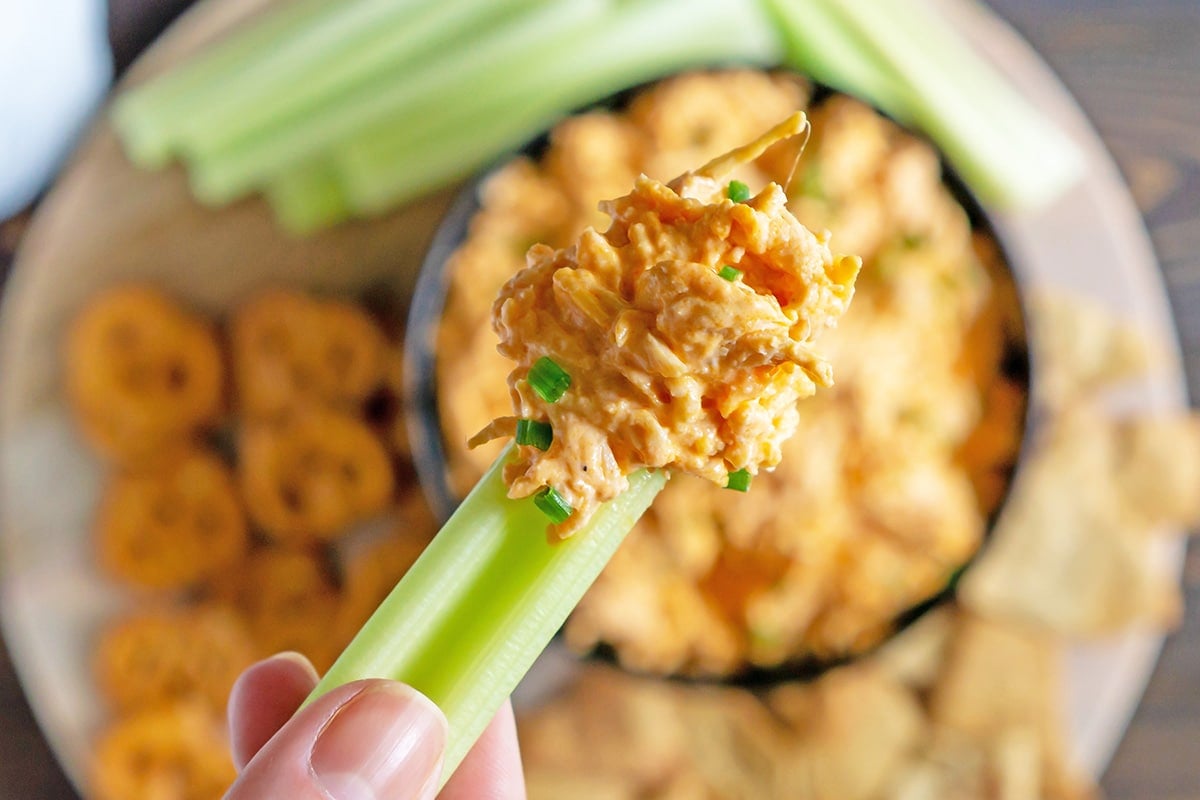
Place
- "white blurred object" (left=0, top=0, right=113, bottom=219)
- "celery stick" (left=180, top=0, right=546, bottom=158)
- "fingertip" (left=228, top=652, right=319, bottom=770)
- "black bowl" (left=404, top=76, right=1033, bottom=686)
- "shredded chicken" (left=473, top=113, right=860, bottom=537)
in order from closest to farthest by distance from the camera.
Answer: "shredded chicken" (left=473, top=113, right=860, bottom=537), "fingertip" (left=228, top=652, right=319, bottom=770), "black bowl" (left=404, top=76, right=1033, bottom=686), "white blurred object" (left=0, top=0, right=113, bottom=219), "celery stick" (left=180, top=0, right=546, bottom=158)

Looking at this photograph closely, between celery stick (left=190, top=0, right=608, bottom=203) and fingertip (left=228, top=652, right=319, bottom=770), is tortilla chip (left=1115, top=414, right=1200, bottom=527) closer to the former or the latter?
celery stick (left=190, top=0, right=608, bottom=203)

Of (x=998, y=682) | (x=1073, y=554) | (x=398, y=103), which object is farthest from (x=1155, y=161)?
(x=398, y=103)

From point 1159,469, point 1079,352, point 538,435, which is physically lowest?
point 1159,469

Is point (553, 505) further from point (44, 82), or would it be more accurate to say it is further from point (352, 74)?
point (44, 82)

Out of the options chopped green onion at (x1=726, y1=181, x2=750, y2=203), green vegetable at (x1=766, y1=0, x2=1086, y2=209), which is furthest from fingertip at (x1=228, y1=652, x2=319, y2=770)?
green vegetable at (x1=766, y1=0, x2=1086, y2=209)

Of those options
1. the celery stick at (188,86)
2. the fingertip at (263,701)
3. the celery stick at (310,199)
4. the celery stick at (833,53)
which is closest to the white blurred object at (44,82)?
the celery stick at (188,86)

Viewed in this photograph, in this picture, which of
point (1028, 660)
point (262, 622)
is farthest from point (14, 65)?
point (1028, 660)

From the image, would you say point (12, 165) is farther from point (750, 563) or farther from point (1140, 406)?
point (1140, 406)
